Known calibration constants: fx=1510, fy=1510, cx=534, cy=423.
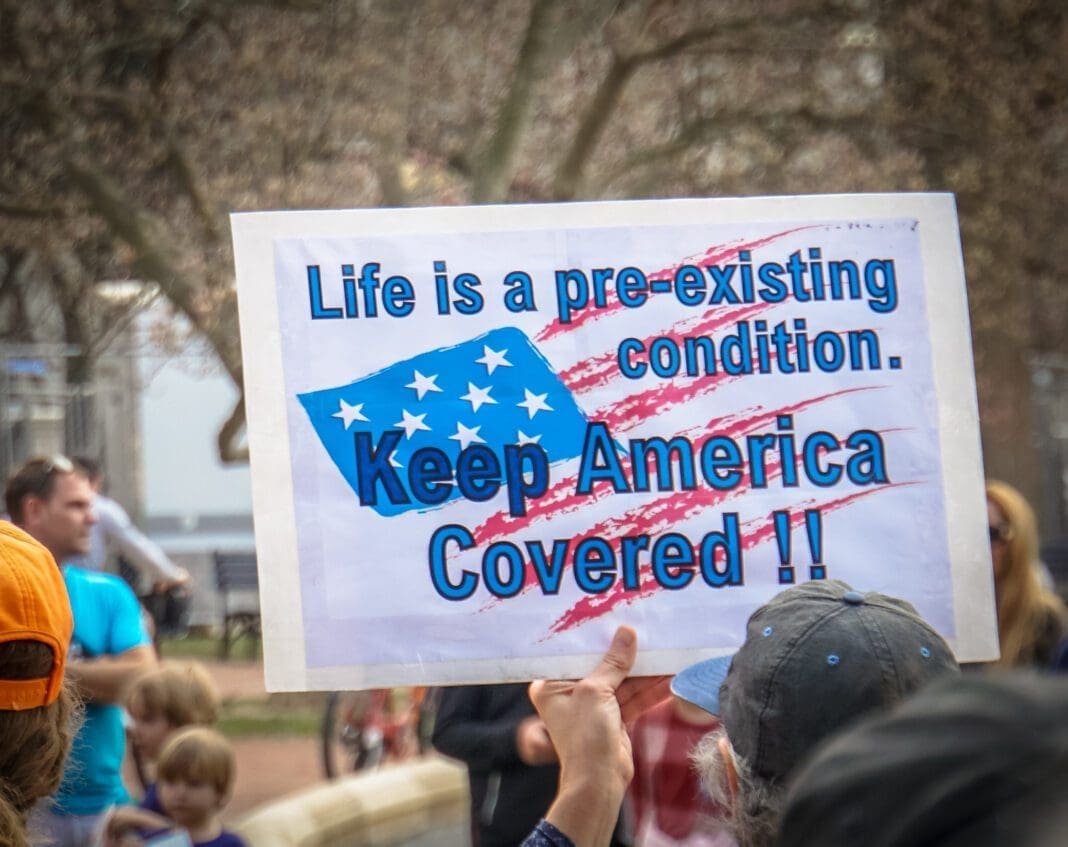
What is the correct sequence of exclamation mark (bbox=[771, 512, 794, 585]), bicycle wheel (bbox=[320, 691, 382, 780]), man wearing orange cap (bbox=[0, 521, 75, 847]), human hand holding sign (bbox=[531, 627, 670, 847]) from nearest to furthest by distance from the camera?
man wearing orange cap (bbox=[0, 521, 75, 847]) < human hand holding sign (bbox=[531, 627, 670, 847]) < exclamation mark (bbox=[771, 512, 794, 585]) < bicycle wheel (bbox=[320, 691, 382, 780])

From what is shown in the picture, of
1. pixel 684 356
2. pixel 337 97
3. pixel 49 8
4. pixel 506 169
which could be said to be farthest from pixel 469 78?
pixel 684 356

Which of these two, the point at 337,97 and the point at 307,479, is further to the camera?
the point at 337,97

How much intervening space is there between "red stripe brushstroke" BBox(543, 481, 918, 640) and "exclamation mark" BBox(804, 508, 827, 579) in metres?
0.01

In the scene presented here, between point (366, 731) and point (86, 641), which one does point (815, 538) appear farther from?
point (366, 731)

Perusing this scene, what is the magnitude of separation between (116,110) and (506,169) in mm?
3022

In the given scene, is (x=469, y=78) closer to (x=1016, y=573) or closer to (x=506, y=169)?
(x=506, y=169)

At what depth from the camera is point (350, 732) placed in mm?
8852

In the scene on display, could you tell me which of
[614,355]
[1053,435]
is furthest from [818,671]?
[1053,435]

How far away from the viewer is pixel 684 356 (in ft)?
8.49

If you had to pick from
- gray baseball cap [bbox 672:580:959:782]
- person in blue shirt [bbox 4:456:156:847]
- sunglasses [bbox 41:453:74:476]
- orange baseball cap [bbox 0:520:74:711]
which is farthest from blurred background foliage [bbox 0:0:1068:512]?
gray baseball cap [bbox 672:580:959:782]

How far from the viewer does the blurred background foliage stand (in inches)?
391

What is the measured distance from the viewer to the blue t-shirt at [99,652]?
425 cm

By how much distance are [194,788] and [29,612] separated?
265 centimetres

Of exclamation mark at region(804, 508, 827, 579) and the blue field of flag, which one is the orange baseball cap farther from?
exclamation mark at region(804, 508, 827, 579)
